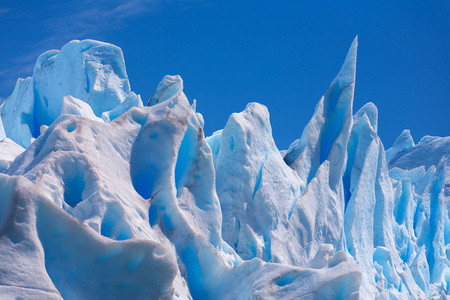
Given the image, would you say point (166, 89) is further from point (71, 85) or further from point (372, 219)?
point (372, 219)

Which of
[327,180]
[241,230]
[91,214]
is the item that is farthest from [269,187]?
[91,214]

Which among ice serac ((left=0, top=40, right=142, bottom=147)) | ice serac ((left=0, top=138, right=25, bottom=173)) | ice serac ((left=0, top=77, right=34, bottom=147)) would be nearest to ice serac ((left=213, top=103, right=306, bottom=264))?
ice serac ((left=0, top=138, right=25, bottom=173))

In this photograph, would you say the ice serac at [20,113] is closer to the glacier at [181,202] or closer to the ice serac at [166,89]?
the glacier at [181,202]

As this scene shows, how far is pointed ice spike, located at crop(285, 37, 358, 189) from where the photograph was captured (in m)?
9.28

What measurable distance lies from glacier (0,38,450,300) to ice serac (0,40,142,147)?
32mm

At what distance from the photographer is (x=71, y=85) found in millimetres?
11703

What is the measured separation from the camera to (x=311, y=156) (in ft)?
30.8

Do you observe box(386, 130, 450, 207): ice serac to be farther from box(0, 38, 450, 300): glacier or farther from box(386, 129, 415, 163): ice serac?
box(0, 38, 450, 300): glacier

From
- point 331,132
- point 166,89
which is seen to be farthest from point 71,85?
point 331,132

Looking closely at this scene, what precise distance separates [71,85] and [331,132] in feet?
19.4

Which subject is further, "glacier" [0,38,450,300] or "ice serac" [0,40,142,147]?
"ice serac" [0,40,142,147]

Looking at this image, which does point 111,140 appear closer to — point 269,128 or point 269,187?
point 269,187

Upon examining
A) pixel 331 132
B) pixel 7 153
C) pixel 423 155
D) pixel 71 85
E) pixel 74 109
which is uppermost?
pixel 423 155

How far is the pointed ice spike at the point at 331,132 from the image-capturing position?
9281 millimetres
